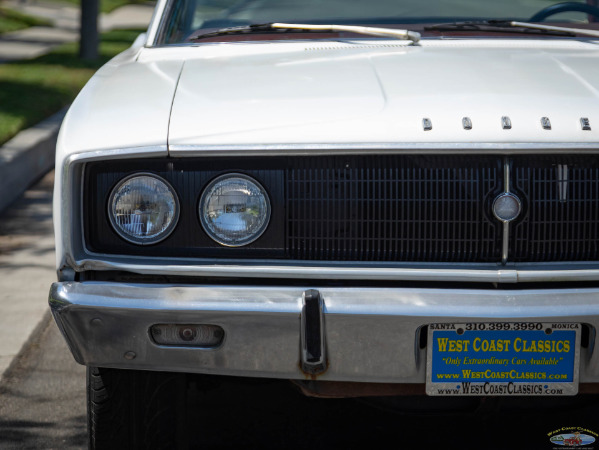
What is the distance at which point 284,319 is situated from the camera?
2.49 m

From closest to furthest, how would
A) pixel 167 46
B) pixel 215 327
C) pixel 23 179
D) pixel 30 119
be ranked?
pixel 215 327 < pixel 167 46 < pixel 23 179 < pixel 30 119

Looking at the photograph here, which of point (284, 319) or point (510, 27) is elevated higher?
point (510, 27)

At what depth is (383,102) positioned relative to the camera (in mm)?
2713

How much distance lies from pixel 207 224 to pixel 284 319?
1.18ft

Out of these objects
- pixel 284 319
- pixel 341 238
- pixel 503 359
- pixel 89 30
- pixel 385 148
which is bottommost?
pixel 89 30

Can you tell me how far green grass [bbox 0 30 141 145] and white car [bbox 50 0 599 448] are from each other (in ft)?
17.7

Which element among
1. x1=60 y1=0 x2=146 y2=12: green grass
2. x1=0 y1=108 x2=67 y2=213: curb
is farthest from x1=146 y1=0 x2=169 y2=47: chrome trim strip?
x1=60 y1=0 x2=146 y2=12: green grass

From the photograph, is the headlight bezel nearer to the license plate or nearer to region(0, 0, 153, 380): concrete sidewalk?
the license plate

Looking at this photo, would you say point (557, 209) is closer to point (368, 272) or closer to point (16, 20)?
point (368, 272)

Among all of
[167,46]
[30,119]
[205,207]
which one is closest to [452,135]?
[205,207]

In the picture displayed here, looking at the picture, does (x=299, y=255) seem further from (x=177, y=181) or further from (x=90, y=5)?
(x=90, y=5)

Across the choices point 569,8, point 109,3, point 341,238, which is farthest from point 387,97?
point 109,3

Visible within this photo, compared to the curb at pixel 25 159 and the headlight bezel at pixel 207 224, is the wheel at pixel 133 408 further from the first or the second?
the curb at pixel 25 159

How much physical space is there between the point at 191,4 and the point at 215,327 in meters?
1.89
